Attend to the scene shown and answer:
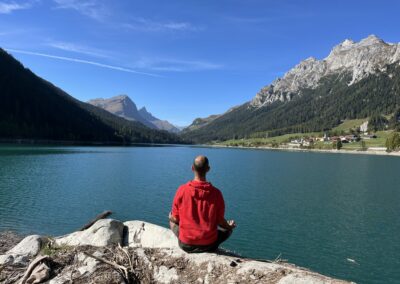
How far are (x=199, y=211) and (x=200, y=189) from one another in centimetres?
61

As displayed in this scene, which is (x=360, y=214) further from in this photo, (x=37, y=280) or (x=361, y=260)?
(x=37, y=280)

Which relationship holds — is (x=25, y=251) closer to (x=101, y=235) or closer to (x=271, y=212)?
(x=101, y=235)

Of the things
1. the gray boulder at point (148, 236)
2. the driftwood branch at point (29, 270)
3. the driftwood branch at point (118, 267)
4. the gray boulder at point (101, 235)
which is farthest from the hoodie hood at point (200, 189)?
the gray boulder at point (101, 235)

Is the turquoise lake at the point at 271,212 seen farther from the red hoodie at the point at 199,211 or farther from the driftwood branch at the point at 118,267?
the driftwood branch at the point at 118,267

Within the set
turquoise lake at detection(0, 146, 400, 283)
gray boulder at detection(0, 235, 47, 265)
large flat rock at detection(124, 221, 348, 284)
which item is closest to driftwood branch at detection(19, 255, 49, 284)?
large flat rock at detection(124, 221, 348, 284)

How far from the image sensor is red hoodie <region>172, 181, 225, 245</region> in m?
9.48

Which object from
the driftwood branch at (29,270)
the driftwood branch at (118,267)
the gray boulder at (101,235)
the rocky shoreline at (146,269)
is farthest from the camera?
the gray boulder at (101,235)

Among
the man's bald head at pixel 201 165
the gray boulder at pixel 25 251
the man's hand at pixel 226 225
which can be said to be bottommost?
the gray boulder at pixel 25 251

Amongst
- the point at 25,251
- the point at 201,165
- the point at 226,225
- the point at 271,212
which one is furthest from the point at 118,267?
the point at 271,212

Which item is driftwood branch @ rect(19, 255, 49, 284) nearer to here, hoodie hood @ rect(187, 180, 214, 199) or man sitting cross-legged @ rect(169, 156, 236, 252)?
man sitting cross-legged @ rect(169, 156, 236, 252)

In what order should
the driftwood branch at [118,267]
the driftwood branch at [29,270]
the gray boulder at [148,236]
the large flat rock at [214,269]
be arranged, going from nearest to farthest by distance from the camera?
the large flat rock at [214,269] → the driftwood branch at [118,267] → the driftwood branch at [29,270] → the gray boulder at [148,236]

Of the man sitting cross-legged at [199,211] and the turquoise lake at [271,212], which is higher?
the man sitting cross-legged at [199,211]

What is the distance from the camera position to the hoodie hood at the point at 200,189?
943cm

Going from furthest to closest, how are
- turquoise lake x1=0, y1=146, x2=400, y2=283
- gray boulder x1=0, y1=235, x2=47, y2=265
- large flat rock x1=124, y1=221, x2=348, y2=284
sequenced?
turquoise lake x1=0, y1=146, x2=400, y2=283, gray boulder x1=0, y1=235, x2=47, y2=265, large flat rock x1=124, y1=221, x2=348, y2=284
